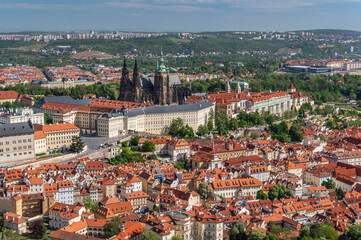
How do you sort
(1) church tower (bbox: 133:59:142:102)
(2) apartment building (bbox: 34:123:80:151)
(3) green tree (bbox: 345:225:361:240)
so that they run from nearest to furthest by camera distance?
(3) green tree (bbox: 345:225:361:240) < (2) apartment building (bbox: 34:123:80:151) < (1) church tower (bbox: 133:59:142:102)

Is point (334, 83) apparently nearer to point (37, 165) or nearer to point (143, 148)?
point (143, 148)

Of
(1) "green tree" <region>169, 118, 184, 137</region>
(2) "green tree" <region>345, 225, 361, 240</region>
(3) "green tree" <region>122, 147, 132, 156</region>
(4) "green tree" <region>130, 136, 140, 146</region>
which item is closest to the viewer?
(2) "green tree" <region>345, 225, 361, 240</region>

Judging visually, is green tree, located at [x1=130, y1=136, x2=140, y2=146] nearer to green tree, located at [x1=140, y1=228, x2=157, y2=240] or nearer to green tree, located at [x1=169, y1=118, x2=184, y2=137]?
green tree, located at [x1=169, y1=118, x2=184, y2=137]

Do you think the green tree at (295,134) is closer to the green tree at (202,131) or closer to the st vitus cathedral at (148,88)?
the green tree at (202,131)

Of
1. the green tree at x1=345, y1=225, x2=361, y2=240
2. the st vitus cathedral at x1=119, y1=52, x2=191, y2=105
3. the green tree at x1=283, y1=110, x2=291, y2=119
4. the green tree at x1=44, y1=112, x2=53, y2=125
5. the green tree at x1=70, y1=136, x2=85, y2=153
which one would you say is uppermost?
the st vitus cathedral at x1=119, y1=52, x2=191, y2=105

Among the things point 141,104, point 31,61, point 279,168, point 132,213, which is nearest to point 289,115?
point 141,104

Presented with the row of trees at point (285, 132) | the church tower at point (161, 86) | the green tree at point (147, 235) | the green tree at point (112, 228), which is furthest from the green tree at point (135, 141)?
the green tree at point (147, 235)

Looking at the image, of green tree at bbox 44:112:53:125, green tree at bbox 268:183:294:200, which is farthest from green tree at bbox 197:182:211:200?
green tree at bbox 44:112:53:125
